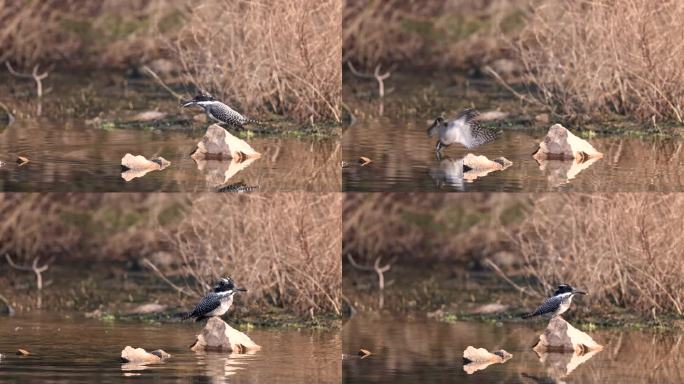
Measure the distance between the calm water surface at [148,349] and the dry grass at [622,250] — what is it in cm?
248

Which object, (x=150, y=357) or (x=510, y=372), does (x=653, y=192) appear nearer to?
(x=510, y=372)

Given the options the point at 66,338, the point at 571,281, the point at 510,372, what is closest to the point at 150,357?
the point at 66,338

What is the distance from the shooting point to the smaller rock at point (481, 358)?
1730 cm

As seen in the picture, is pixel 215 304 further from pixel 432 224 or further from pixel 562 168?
pixel 432 224

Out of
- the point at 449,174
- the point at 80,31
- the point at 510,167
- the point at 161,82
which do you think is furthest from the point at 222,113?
the point at 80,31

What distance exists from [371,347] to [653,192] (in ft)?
9.87

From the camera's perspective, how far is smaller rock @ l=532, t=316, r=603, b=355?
17922 mm

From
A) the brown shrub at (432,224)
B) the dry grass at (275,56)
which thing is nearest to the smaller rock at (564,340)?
the dry grass at (275,56)

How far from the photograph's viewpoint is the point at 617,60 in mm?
21078

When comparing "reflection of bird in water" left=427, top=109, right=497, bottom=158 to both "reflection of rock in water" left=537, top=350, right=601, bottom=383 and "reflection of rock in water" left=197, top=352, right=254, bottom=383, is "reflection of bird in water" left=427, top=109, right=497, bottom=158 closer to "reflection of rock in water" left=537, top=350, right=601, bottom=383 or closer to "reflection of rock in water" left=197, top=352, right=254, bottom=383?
"reflection of rock in water" left=537, top=350, right=601, bottom=383

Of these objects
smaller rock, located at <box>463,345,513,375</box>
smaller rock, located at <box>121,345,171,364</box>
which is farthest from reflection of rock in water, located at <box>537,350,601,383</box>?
smaller rock, located at <box>121,345,171,364</box>

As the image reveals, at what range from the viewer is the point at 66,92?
77.5 feet

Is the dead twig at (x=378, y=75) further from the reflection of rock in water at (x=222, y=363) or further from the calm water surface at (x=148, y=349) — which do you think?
the reflection of rock in water at (x=222, y=363)

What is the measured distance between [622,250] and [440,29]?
194 inches
